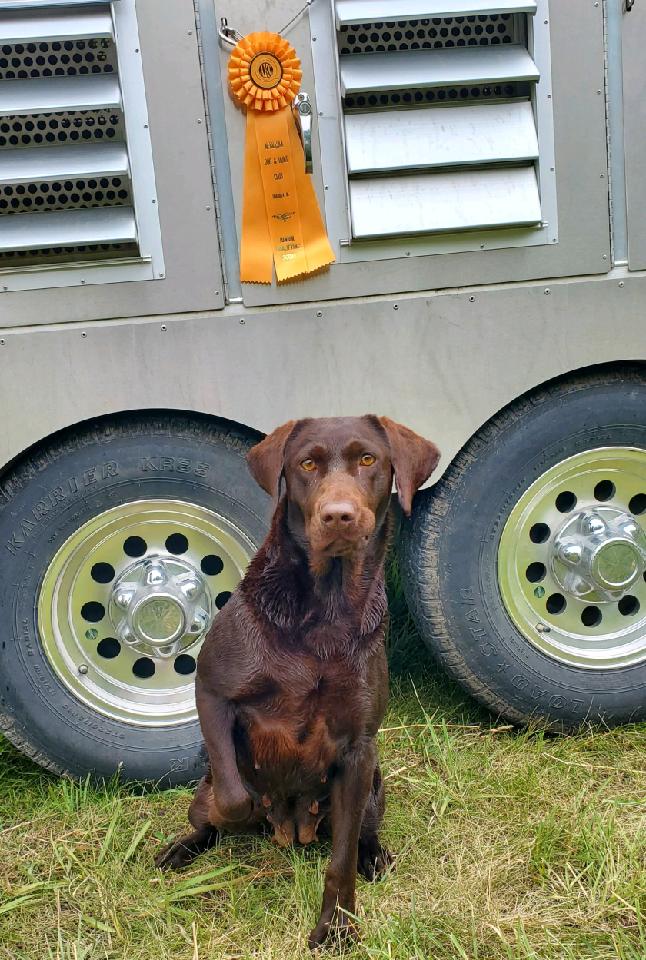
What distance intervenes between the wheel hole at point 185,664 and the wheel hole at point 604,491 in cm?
149

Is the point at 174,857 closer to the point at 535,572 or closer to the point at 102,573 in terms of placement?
the point at 102,573

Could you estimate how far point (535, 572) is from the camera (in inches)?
129

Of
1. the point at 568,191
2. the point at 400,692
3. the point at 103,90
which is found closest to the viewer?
the point at 103,90

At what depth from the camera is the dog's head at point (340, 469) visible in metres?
2.24

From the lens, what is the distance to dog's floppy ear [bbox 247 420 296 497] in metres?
2.40

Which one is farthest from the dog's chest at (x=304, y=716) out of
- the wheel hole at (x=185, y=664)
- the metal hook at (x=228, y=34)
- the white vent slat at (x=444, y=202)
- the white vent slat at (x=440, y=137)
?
the metal hook at (x=228, y=34)

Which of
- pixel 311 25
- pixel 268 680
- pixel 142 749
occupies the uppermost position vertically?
pixel 311 25

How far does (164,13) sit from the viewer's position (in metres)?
2.71

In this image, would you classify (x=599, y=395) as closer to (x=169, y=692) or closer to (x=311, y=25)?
(x=311, y=25)

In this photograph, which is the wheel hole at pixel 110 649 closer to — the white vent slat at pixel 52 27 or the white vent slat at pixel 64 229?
the white vent slat at pixel 64 229

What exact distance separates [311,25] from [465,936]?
2479mm

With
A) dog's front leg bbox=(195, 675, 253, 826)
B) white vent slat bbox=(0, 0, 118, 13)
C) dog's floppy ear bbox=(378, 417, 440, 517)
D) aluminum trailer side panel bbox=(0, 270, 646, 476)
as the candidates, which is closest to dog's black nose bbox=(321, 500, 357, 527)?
dog's floppy ear bbox=(378, 417, 440, 517)

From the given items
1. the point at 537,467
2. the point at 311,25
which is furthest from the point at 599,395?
the point at 311,25

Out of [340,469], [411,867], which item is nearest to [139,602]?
[340,469]
